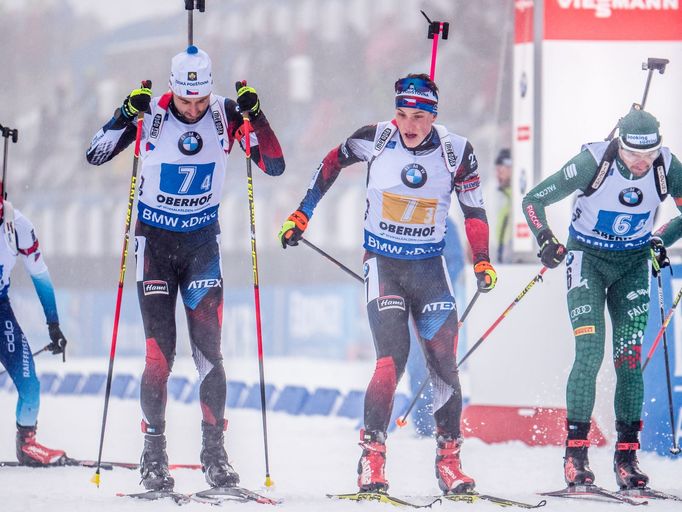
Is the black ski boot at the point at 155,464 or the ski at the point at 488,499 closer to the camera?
the ski at the point at 488,499

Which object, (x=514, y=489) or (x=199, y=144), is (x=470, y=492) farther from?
(x=199, y=144)

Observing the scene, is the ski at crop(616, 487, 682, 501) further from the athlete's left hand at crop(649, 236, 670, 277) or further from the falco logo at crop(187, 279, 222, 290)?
the falco logo at crop(187, 279, 222, 290)

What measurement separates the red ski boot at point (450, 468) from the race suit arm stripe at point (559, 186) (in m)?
1.18

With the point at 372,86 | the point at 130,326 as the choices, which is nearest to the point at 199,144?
the point at 130,326

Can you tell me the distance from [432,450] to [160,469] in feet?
8.95

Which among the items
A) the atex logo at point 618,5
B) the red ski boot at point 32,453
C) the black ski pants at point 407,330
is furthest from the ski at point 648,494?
the atex logo at point 618,5

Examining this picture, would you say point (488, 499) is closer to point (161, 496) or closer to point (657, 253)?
point (161, 496)

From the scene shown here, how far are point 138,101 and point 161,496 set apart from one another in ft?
6.00

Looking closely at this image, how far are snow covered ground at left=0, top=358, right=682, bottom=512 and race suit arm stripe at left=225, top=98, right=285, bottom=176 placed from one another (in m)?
1.64

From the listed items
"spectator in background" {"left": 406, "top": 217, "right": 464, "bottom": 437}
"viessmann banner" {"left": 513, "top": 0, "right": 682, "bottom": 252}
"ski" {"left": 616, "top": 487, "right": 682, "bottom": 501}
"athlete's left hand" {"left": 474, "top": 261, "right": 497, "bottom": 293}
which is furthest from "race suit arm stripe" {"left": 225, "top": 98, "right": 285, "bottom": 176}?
"viessmann banner" {"left": 513, "top": 0, "right": 682, "bottom": 252}

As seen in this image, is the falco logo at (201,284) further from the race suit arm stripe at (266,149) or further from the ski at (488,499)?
the ski at (488,499)

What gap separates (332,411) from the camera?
10648 millimetres

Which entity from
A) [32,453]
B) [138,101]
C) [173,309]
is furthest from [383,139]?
[32,453]

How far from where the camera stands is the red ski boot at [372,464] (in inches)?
215
